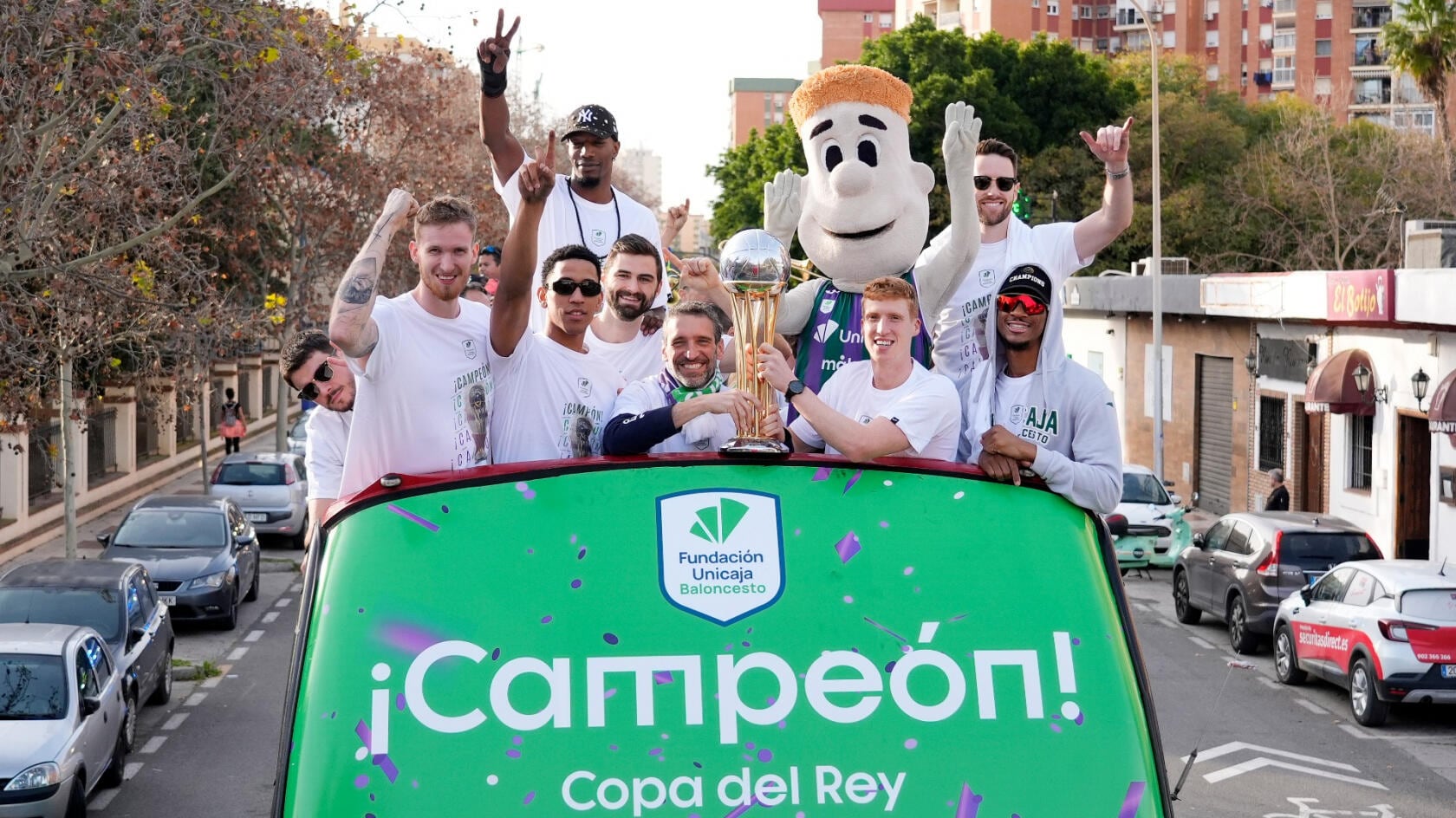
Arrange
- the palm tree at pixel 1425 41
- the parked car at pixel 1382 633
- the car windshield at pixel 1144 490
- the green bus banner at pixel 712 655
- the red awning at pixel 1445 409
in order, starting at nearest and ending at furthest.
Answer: the green bus banner at pixel 712 655 → the parked car at pixel 1382 633 → the red awning at pixel 1445 409 → the car windshield at pixel 1144 490 → the palm tree at pixel 1425 41

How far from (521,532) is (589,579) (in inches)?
7.9

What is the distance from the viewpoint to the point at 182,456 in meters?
38.2

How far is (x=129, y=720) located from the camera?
1343 centimetres

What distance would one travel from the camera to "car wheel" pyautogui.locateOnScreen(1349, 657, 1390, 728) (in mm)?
15023

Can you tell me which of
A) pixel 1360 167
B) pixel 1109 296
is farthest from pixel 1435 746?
pixel 1360 167

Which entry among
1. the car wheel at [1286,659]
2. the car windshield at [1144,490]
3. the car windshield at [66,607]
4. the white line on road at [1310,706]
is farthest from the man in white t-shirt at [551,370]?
the car windshield at [1144,490]

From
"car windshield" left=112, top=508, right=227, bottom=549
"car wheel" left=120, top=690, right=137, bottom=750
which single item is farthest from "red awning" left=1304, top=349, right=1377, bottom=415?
"car wheel" left=120, top=690, right=137, bottom=750

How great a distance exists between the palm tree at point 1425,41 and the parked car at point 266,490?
25808 millimetres

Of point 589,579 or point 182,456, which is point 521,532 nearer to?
point 589,579

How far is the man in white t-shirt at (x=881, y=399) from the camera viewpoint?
452cm

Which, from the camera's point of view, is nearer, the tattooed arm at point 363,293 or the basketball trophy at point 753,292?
the basketball trophy at point 753,292

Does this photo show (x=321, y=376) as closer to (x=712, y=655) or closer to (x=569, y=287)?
(x=569, y=287)

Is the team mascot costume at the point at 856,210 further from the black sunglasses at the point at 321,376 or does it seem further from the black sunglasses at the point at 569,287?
the black sunglasses at the point at 321,376

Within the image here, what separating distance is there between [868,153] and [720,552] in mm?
3403
